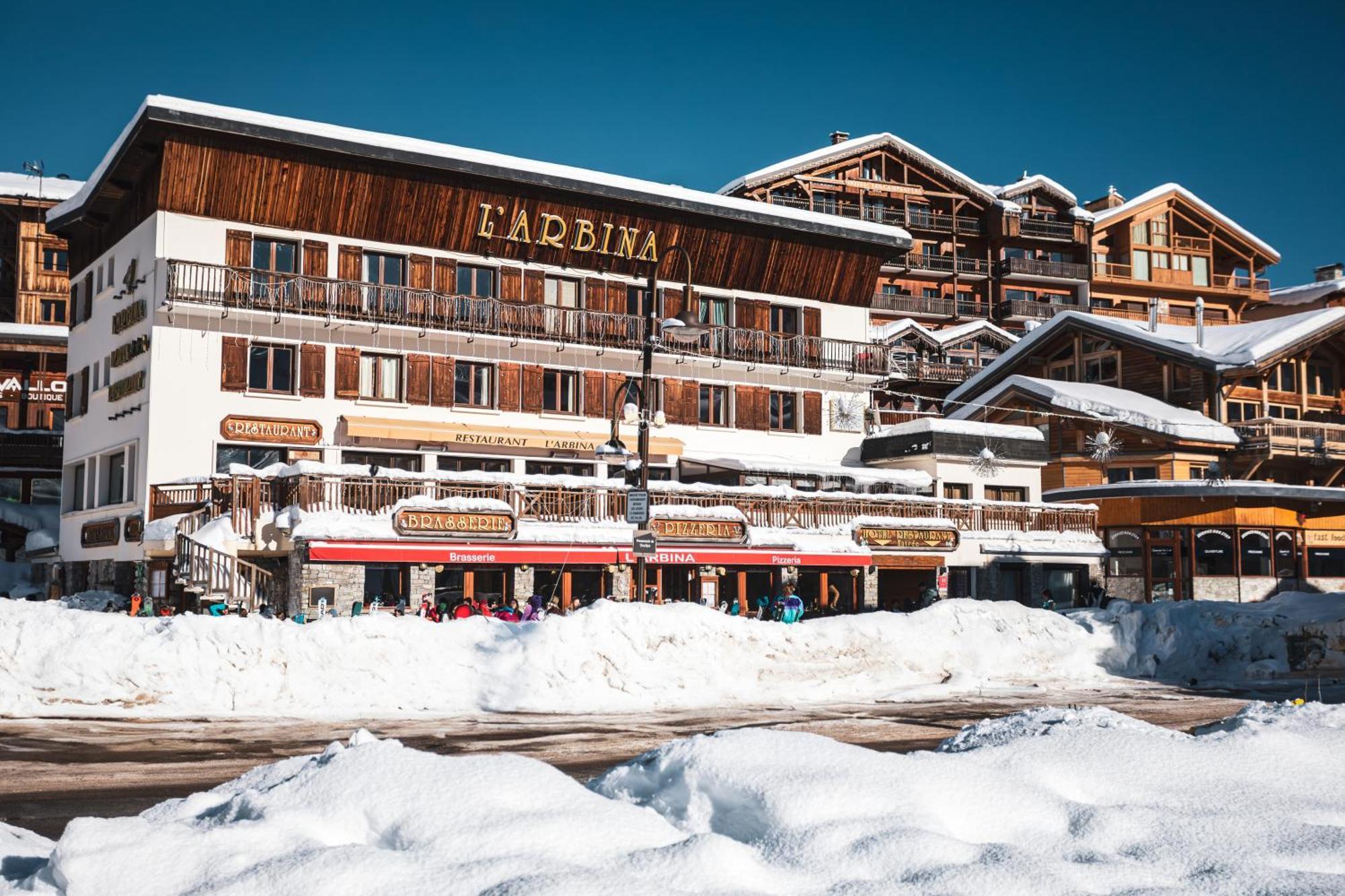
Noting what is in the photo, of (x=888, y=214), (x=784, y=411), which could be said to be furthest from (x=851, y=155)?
(x=784, y=411)

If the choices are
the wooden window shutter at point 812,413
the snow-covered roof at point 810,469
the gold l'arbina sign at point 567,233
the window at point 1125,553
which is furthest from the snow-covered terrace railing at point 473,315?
the window at point 1125,553

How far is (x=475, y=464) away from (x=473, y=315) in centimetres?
432

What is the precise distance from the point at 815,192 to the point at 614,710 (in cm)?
5809

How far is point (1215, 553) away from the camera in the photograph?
1854 inches

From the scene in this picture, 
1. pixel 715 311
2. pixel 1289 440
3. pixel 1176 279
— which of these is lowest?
pixel 1289 440

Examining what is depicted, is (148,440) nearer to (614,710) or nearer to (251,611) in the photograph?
(251,611)

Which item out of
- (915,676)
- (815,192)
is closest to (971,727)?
(915,676)

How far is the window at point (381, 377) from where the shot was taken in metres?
37.2

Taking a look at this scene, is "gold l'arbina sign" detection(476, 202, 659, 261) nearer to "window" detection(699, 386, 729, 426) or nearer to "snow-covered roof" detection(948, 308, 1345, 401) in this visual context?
"window" detection(699, 386, 729, 426)

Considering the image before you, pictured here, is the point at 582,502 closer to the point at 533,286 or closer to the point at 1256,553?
the point at 533,286

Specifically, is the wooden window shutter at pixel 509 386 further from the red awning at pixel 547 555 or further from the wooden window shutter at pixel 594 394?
the red awning at pixel 547 555

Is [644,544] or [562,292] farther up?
[562,292]

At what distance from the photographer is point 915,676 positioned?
2625 cm

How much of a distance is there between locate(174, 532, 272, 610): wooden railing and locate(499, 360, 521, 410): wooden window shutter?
11.4m
